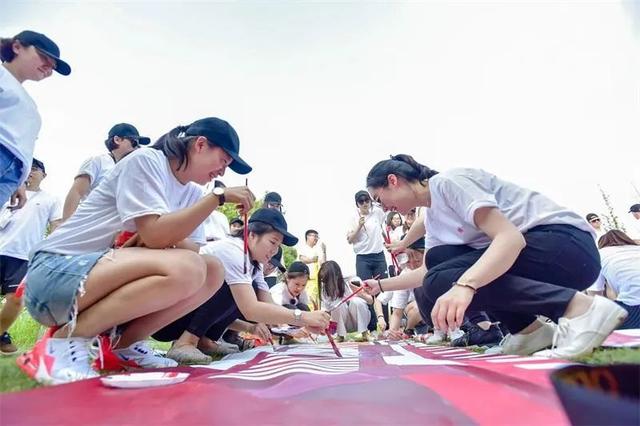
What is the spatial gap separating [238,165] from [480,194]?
2.96 feet

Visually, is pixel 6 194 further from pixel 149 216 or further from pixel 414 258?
pixel 414 258

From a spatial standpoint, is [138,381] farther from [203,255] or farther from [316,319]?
[316,319]

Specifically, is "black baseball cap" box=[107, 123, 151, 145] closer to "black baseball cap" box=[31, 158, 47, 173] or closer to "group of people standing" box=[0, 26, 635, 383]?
"group of people standing" box=[0, 26, 635, 383]

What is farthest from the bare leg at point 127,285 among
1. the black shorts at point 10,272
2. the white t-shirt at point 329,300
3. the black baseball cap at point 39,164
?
the white t-shirt at point 329,300

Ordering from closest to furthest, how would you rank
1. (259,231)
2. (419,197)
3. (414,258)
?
(419,197), (259,231), (414,258)

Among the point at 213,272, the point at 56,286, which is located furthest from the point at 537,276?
the point at 56,286

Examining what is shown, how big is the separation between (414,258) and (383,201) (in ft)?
5.30

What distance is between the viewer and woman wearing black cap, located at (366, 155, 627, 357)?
1324mm

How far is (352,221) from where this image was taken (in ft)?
16.6

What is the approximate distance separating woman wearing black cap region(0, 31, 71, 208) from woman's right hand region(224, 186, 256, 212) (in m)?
1.12

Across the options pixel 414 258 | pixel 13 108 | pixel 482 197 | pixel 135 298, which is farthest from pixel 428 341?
pixel 13 108

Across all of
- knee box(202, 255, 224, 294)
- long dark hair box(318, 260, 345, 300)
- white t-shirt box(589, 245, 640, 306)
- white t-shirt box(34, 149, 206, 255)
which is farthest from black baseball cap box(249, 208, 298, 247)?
long dark hair box(318, 260, 345, 300)

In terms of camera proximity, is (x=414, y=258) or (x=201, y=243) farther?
(x=414, y=258)

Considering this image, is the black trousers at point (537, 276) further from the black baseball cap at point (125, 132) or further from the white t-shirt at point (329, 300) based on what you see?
the white t-shirt at point (329, 300)
